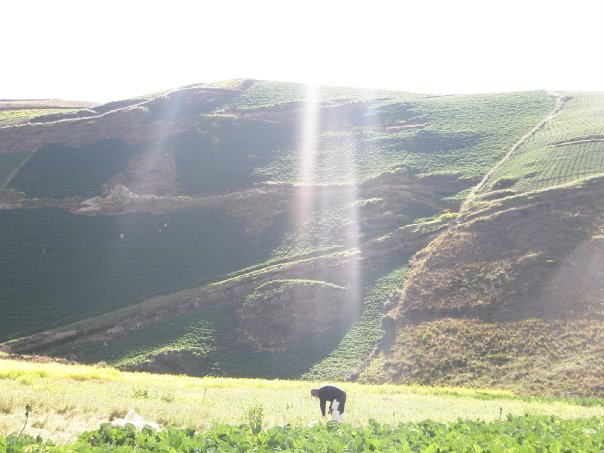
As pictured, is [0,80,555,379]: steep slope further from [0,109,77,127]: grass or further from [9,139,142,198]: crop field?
[0,109,77,127]: grass

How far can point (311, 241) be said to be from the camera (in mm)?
67125

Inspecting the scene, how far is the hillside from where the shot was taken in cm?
A: 4681

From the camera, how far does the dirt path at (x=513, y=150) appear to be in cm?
6900

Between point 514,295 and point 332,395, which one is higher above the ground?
point 332,395

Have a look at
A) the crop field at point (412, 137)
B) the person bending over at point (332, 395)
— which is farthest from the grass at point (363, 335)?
the person bending over at point (332, 395)

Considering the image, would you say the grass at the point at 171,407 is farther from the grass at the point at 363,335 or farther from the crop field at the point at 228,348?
the crop field at the point at 228,348

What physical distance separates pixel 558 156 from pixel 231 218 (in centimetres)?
4760

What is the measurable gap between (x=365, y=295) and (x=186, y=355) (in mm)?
19529

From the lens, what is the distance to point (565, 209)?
190 ft

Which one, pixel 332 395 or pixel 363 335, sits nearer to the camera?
pixel 332 395

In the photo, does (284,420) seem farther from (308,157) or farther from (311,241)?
(308,157)

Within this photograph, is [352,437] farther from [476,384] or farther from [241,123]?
[241,123]

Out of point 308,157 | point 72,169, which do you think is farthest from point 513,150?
point 72,169

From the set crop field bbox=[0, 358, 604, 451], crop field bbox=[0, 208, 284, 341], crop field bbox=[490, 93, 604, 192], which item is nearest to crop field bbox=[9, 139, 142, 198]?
crop field bbox=[0, 208, 284, 341]
